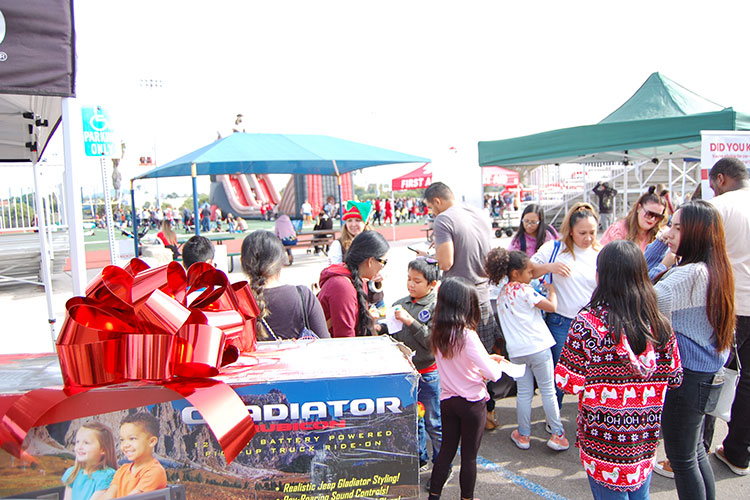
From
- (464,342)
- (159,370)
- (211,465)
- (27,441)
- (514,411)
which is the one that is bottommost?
(514,411)

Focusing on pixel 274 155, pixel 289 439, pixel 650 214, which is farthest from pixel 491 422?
pixel 274 155

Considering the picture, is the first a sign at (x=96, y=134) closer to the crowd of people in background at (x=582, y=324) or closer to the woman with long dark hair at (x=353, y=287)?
the crowd of people in background at (x=582, y=324)

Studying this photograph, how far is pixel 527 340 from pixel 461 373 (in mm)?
984

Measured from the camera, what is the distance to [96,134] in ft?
19.3

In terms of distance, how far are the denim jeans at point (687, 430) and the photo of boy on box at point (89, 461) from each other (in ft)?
7.92

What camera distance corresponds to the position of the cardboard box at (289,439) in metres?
1.02

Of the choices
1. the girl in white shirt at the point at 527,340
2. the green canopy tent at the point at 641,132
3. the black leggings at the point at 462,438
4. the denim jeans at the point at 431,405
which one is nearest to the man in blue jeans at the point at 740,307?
the girl in white shirt at the point at 527,340

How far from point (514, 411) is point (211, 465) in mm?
3595

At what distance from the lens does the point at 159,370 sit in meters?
1.00

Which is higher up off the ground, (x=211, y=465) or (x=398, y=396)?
(x=398, y=396)

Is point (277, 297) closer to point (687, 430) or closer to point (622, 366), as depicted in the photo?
point (622, 366)

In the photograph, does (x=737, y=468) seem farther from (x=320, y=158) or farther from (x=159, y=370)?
(x=320, y=158)

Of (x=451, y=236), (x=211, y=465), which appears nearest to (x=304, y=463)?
(x=211, y=465)

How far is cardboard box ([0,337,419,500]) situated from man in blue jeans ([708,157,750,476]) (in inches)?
109
